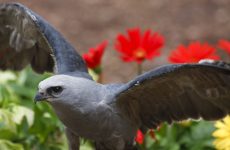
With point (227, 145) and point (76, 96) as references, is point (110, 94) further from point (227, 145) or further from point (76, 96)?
point (227, 145)

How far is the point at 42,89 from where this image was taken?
2418 millimetres

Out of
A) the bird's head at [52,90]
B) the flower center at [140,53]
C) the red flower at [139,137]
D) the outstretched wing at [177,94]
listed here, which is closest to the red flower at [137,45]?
the flower center at [140,53]

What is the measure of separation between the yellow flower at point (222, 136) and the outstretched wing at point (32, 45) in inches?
22.4

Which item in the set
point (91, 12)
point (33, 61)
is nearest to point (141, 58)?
point (33, 61)

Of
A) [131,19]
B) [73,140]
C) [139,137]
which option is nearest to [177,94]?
[139,137]

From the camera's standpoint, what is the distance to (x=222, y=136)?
2.85m

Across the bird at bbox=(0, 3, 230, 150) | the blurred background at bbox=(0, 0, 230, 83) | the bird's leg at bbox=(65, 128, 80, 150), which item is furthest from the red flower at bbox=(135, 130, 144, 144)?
the blurred background at bbox=(0, 0, 230, 83)

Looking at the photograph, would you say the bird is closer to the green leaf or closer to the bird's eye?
the bird's eye

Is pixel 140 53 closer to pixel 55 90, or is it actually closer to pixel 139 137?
pixel 139 137

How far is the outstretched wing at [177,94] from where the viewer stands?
242 cm

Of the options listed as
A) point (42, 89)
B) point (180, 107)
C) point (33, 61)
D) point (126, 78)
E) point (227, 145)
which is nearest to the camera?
point (42, 89)

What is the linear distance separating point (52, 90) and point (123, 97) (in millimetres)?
288

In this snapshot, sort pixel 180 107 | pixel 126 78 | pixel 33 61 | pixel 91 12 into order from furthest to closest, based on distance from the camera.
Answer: pixel 91 12 < pixel 126 78 < pixel 33 61 < pixel 180 107

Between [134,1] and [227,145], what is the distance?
4082 millimetres
